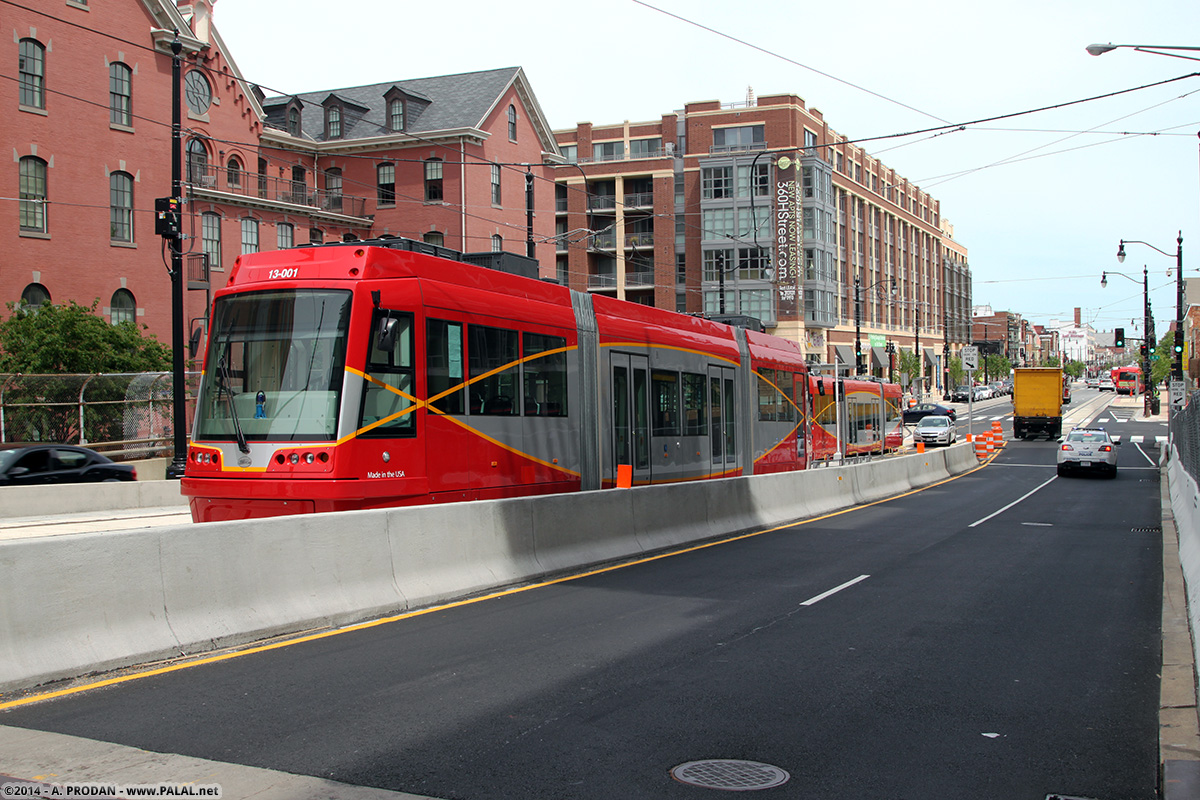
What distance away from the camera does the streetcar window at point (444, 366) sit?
12.7m

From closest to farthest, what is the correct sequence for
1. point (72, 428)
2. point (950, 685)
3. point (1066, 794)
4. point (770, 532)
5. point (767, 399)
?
point (1066, 794) < point (950, 685) < point (770, 532) < point (767, 399) < point (72, 428)

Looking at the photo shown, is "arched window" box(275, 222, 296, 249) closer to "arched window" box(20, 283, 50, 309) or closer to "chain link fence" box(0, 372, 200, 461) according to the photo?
"arched window" box(20, 283, 50, 309)

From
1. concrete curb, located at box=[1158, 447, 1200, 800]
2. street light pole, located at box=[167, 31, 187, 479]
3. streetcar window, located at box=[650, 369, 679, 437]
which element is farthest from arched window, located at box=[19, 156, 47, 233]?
concrete curb, located at box=[1158, 447, 1200, 800]

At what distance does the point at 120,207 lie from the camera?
3912 centimetres

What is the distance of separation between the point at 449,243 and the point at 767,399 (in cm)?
2988

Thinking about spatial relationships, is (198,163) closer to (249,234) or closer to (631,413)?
(249,234)

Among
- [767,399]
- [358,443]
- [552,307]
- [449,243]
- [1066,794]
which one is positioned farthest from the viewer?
[449,243]

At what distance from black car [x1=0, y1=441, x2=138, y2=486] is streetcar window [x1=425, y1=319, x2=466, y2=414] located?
44.2 ft

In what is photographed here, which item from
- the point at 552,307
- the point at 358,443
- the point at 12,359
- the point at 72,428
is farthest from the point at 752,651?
the point at 12,359

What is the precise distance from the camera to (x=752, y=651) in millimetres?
8422

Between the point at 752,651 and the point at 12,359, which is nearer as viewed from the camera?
the point at 752,651

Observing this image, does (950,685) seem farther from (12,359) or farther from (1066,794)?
(12,359)

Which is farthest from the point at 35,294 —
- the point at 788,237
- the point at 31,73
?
the point at 788,237

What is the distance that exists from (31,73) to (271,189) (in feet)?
43.6
